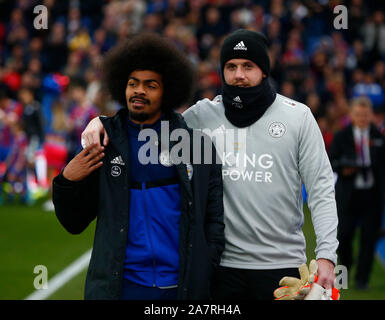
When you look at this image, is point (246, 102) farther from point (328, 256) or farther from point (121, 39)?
point (121, 39)

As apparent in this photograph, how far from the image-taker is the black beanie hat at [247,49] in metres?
4.30

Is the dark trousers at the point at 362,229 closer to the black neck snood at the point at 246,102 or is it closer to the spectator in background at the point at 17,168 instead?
the black neck snood at the point at 246,102

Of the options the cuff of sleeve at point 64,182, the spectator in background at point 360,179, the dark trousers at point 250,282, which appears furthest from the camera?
the spectator in background at point 360,179

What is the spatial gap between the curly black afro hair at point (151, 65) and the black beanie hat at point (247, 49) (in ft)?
0.91

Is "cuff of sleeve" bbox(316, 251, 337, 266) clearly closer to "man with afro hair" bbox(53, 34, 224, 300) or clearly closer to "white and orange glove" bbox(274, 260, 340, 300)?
"white and orange glove" bbox(274, 260, 340, 300)

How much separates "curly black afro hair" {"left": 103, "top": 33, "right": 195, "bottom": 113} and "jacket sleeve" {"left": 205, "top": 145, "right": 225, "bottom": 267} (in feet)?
1.60

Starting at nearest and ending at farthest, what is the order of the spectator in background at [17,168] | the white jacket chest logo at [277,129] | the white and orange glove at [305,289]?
the white and orange glove at [305,289] < the white jacket chest logo at [277,129] < the spectator in background at [17,168]

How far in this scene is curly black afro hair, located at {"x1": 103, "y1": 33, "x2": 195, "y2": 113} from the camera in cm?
402

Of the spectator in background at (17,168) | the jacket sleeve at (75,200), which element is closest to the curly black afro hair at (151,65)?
the jacket sleeve at (75,200)

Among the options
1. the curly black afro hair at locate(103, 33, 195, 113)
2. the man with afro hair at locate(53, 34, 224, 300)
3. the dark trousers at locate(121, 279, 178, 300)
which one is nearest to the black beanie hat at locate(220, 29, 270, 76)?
the curly black afro hair at locate(103, 33, 195, 113)

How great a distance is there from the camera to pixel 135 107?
3797 mm
